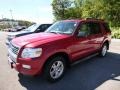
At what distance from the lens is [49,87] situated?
4.95 m

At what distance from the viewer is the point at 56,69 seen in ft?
17.3

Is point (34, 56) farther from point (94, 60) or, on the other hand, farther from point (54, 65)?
point (94, 60)

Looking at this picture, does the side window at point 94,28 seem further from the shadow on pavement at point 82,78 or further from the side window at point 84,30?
the shadow on pavement at point 82,78

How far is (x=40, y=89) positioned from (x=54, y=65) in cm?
79

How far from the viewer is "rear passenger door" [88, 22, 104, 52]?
22.5 feet

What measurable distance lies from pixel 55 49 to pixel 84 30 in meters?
1.84

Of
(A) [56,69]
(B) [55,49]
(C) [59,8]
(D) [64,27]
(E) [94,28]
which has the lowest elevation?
(A) [56,69]

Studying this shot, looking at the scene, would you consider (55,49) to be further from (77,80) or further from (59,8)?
(59,8)

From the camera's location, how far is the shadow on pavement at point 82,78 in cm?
500

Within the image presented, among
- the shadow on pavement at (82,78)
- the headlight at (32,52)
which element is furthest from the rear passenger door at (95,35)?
the headlight at (32,52)

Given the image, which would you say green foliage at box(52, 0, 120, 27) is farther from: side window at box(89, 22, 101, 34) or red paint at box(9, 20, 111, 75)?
red paint at box(9, 20, 111, 75)

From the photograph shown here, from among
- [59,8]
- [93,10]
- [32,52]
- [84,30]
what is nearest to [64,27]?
[84,30]

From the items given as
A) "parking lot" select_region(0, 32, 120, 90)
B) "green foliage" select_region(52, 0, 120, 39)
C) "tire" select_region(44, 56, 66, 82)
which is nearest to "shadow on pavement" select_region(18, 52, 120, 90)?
"parking lot" select_region(0, 32, 120, 90)

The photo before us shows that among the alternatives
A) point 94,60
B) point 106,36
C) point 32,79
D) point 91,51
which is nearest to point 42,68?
point 32,79
